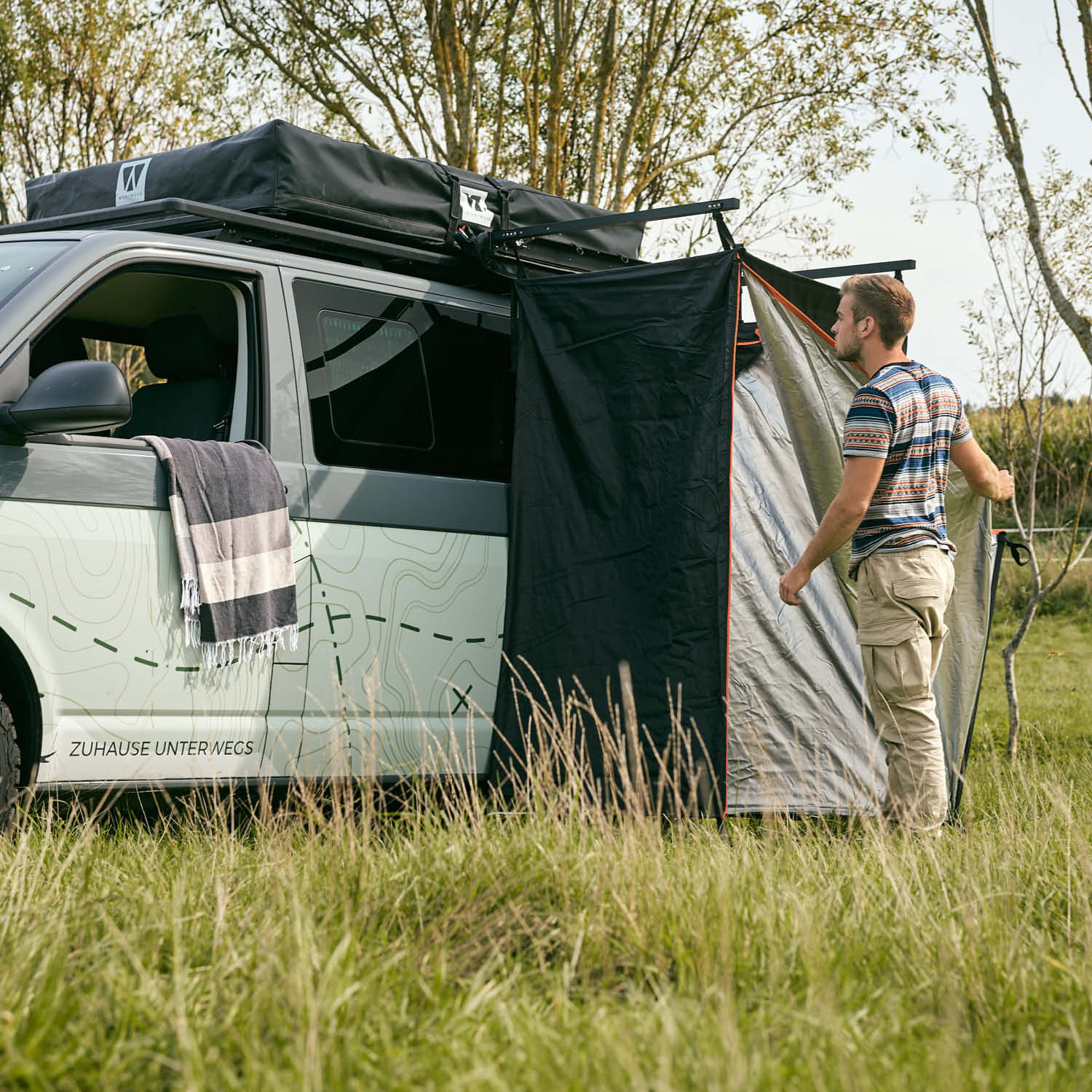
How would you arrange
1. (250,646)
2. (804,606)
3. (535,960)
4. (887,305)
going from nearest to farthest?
1. (535,960)
2. (250,646)
3. (887,305)
4. (804,606)

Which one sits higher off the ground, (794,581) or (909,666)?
(794,581)

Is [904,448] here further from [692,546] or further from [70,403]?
[70,403]

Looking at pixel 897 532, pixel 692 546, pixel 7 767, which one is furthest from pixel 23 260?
pixel 897 532

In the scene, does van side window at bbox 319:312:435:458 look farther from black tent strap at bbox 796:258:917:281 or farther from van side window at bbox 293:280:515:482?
black tent strap at bbox 796:258:917:281

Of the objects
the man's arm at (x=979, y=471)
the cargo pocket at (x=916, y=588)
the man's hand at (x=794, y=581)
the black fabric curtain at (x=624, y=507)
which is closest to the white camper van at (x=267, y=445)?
the black fabric curtain at (x=624, y=507)

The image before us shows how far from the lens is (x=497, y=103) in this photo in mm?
11500

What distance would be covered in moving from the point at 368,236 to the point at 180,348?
2.86 feet

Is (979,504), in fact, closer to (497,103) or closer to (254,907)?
(254,907)

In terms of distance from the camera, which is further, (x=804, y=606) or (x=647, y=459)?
(x=804, y=606)

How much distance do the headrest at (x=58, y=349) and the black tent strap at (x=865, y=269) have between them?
3050 mm

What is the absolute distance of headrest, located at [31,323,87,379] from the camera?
194 inches

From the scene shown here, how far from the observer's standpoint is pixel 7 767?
3717 millimetres

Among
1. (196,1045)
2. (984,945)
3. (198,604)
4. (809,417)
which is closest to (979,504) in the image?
(809,417)

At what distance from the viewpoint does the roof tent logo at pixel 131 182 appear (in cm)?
502
